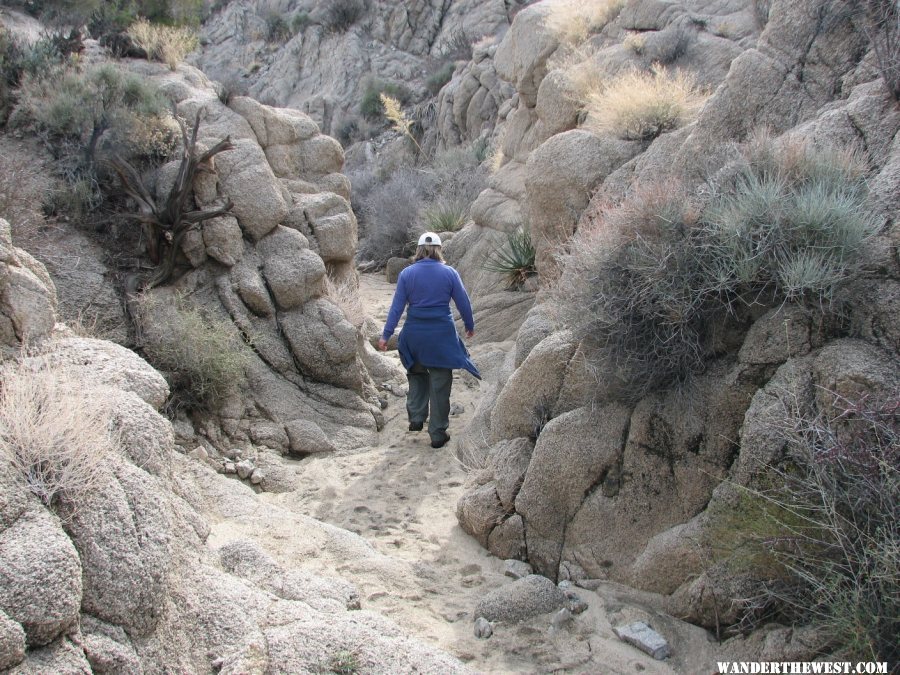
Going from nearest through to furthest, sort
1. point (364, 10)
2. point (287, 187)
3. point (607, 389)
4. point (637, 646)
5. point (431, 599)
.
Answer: point (637, 646) → point (431, 599) → point (607, 389) → point (287, 187) → point (364, 10)

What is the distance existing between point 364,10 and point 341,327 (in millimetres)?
26594

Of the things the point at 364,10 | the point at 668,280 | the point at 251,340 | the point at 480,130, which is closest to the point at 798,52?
the point at 668,280

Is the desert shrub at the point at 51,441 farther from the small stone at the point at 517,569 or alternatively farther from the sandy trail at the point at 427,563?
the small stone at the point at 517,569

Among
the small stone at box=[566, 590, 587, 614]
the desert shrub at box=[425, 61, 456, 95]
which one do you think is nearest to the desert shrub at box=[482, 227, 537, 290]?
the small stone at box=[566, 590, 587, 614]

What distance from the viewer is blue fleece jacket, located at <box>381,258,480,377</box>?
690 cm

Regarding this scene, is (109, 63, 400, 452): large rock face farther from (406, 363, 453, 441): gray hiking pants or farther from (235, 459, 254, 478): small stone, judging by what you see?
(406, 363, 453, 441): gray hiking pants

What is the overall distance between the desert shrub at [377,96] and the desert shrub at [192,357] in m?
20.6

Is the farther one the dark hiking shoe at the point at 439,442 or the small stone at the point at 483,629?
the dark hiking shoe at the point at 439,442

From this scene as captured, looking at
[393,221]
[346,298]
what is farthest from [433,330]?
[393,221]

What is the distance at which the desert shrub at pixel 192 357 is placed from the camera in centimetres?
659

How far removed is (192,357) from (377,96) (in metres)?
21.7

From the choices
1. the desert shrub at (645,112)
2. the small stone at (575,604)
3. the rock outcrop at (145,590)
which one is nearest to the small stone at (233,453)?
the rock outcrop at (145,590)

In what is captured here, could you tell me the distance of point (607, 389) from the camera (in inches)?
177

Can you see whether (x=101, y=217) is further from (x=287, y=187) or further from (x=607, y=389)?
(x=607, y=389)
